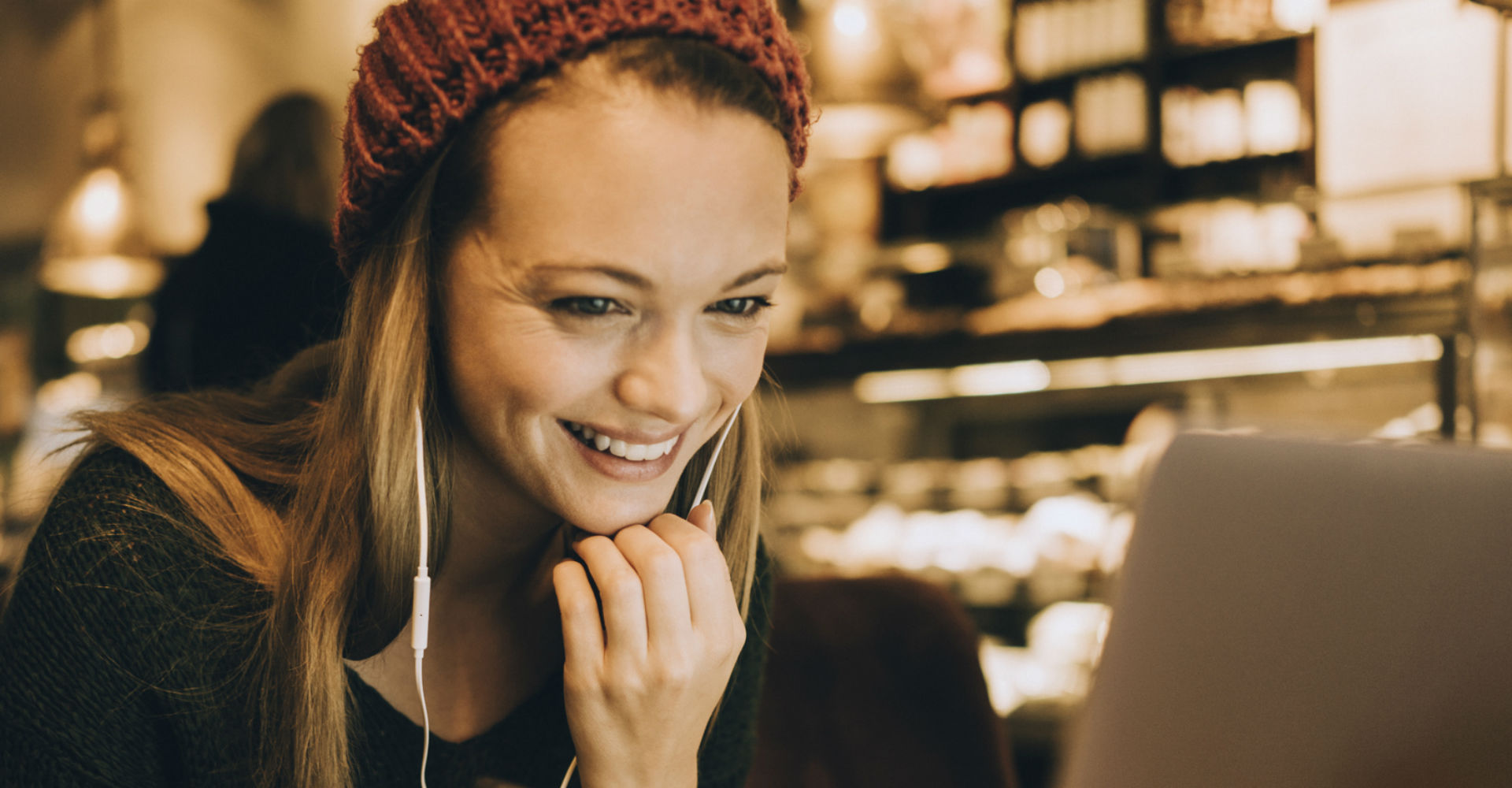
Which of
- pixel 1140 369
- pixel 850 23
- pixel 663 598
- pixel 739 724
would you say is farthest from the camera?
pixel 1140 369

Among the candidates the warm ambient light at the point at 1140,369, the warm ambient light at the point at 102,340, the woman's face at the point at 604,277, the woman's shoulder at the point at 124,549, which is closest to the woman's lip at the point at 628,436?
the woman's face at the point at 604,277

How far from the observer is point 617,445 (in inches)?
35.8

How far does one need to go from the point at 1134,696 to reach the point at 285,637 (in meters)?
0.71

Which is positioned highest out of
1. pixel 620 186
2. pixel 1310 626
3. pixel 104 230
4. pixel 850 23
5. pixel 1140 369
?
pixel 850 23

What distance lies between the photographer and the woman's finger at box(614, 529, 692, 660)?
913 mm

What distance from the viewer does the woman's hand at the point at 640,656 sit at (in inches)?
35.3

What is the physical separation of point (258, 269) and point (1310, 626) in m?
1.77

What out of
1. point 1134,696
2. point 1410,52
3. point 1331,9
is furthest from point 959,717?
point 1331,9

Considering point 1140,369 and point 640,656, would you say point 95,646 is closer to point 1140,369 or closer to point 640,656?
point 640,656

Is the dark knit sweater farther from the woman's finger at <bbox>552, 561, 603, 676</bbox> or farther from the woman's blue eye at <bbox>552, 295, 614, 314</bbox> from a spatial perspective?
the woman's blue eye at <bbox>552, 295, 614, 314</bbox>

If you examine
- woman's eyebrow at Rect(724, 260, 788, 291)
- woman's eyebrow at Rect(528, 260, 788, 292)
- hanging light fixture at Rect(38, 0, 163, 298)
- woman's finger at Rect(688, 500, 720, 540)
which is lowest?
woman's finger at Rect(688, 500, 720, 540)

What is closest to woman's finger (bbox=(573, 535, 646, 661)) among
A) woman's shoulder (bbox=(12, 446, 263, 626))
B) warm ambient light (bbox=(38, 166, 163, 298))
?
woman's shoulder (bbox=(12, 446, 263, 626))

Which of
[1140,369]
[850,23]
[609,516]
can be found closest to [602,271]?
[609,516]

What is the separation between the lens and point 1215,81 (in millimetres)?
4297
